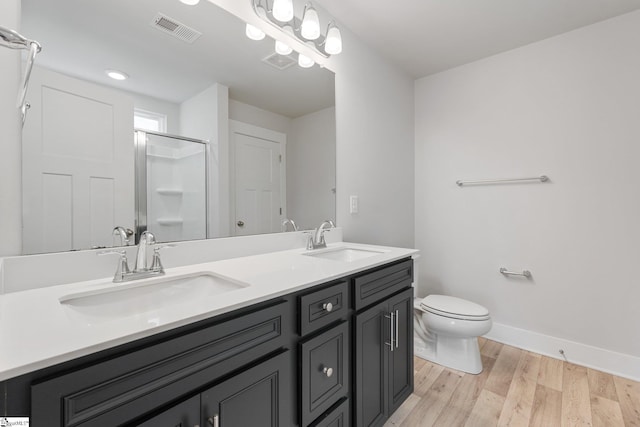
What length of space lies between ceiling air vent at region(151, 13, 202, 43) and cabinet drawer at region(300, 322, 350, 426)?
4.24ft

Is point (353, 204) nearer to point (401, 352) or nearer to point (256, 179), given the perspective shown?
Result: point (256, 179)

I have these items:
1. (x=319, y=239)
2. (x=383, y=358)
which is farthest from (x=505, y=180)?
(x=383, y=358)

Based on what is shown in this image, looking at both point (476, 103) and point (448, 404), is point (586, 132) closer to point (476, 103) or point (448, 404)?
point (476, 103)

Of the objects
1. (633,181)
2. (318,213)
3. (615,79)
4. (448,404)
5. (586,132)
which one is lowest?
(448,404)

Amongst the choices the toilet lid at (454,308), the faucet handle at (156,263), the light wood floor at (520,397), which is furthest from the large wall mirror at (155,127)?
the light wood floor at (520,397)

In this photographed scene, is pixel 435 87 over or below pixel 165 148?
over

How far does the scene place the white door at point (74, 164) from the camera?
0.87m

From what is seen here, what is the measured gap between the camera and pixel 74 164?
0.93m

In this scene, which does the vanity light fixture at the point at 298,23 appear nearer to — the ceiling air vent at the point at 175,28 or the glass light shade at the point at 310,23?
the glass light shade at the point at 310,23

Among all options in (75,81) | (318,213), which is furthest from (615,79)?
(75,81)

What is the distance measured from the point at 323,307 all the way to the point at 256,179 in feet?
2.60

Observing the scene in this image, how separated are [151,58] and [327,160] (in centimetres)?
104

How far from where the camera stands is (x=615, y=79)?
1.76 metres

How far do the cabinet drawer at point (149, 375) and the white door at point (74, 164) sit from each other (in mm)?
622
